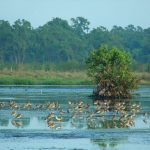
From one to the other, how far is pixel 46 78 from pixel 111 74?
101 ft

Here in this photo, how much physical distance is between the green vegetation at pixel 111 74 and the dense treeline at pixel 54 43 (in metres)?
45.9

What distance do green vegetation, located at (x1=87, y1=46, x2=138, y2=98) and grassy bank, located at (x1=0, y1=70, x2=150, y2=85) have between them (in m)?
22.6

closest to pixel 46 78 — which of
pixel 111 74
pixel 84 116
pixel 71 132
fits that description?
pixel 111 74

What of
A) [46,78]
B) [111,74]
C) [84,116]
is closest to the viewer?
[84,116]

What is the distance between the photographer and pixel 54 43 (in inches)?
4633

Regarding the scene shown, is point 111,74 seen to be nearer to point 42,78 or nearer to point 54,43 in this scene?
point 42,78

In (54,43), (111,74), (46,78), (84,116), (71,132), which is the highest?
(54,43)

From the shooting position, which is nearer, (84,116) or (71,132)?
(71,132)

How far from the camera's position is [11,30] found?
11575 centimetres


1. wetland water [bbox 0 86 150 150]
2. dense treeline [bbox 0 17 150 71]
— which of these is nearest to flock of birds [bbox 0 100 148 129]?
wetland water [bbox 0 86 150 150]

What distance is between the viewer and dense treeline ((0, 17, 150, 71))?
112m

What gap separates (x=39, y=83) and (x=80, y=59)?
34125 mm

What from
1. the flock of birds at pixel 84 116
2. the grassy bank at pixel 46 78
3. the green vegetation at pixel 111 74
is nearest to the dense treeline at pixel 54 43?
the grassy bank at pixel 46 78

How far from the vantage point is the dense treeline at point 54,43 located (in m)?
112
